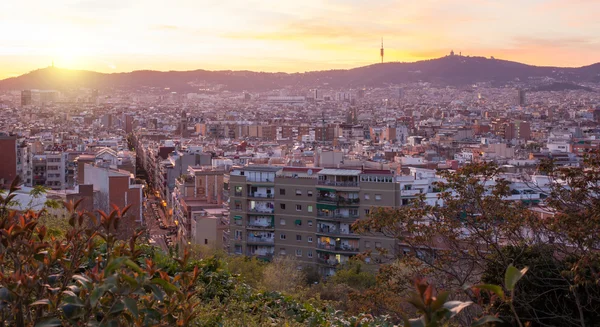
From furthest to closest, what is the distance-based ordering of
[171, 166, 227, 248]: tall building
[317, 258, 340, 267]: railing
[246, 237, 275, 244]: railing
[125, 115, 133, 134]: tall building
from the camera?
[125, 115, 133, 134]: tall building → [171, 166, 227, 248]: tall building → [246, 237, 275, 244]: railing → [317, 258, 340, 267]: railing

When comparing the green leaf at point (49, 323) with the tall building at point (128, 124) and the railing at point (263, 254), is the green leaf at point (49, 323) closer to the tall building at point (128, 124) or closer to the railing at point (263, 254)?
the railing at point (263, 254)

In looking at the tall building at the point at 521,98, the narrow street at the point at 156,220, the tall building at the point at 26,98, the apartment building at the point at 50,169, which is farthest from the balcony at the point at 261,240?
the tall building at the point at 521,98

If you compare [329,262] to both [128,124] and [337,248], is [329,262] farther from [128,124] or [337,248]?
[128,124]

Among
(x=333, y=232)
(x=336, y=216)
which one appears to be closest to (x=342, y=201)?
(x=336, y=216)

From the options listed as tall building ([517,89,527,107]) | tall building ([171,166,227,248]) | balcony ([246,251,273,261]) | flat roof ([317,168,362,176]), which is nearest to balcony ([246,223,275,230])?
balcony ([246,251,273,261])

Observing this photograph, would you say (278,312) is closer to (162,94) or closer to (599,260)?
(599,260)

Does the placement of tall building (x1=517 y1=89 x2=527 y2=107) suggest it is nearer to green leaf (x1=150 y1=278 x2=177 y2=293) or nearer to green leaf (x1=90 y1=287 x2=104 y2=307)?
green leaf (x1=150 y1=278 x2=177 y2=293)
